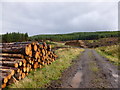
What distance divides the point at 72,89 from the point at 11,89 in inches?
110

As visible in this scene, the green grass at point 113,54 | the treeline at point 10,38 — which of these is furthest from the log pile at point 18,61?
the treeline at point 10,38

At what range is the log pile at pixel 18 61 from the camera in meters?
5.09

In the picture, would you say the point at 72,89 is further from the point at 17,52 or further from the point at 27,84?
the point at 17,52

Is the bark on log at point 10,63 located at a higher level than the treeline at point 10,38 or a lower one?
lower

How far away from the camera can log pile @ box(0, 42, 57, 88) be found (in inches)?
200

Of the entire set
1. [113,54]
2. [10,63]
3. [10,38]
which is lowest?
[113,54]

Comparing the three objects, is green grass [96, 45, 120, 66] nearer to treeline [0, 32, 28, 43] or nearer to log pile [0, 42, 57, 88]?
log pile [0, 42, 57, 88]

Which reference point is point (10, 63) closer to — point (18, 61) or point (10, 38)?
point (18, 61)

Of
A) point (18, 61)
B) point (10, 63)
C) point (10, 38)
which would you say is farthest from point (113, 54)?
point (10, 38)

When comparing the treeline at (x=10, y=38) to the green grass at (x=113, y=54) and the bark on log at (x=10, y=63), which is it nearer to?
the green grass at (x=113, y=54)

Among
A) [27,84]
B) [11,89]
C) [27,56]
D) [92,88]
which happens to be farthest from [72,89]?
[27,56]

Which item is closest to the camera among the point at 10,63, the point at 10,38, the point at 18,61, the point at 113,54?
the point at 10,63

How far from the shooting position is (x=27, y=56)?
6684 mm

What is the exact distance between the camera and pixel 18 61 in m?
5.82
